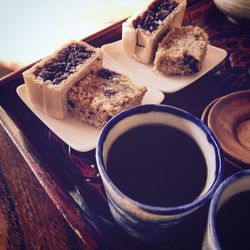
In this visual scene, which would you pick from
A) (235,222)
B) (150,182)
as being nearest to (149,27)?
(150,182)

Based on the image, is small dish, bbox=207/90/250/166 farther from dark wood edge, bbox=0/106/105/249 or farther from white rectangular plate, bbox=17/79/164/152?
dark wood edge, bbox=0/106/105/249

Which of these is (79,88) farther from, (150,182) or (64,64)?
(150,182)

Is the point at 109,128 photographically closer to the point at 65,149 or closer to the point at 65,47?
the point at 65,149

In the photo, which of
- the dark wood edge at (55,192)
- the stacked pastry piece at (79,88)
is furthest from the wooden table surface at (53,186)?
the stacked pastry piece at (79,88)

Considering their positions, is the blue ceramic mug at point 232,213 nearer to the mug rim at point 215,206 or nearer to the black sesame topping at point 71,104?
the mug rim at point 215,206

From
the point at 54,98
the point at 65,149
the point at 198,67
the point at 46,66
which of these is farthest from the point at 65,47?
the point at 198,67

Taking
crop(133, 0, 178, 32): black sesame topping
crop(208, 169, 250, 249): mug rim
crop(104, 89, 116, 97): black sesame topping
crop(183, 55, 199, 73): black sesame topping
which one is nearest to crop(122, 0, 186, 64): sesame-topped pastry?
crop(133, 0, 178, 32): black sesame topping

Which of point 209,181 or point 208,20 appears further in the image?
point 208,20
